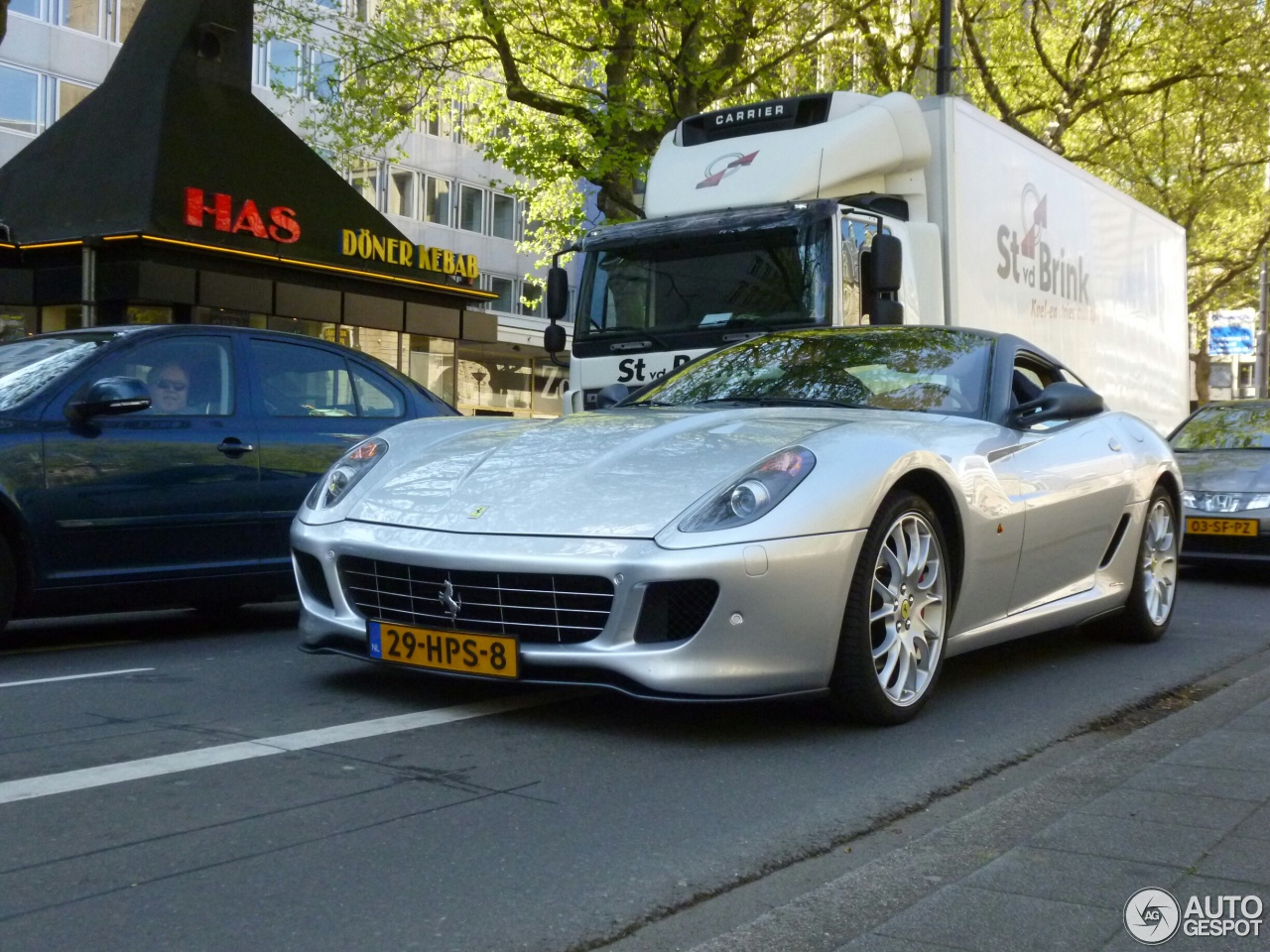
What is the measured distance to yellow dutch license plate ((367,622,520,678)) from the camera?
14.3 feet

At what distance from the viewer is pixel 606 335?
10.6m

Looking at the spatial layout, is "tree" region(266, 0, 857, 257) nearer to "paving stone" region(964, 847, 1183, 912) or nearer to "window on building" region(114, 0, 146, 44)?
"window on building" region(114, 0, 146, 44)

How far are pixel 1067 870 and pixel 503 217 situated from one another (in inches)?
1688

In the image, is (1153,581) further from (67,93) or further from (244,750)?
(67,93)

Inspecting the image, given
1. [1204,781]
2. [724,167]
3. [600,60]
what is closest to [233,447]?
[1204,781]

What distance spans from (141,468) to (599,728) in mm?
2812

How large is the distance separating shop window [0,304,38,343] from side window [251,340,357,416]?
1430 centimetres

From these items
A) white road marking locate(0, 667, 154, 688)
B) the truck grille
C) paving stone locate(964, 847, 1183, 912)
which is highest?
the truck grille

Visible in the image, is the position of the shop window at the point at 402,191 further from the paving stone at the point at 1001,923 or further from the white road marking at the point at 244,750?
the paving stone at the point at 1001,923

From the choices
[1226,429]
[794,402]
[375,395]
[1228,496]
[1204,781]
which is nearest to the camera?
[1204,781]

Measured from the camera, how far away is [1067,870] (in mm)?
3240

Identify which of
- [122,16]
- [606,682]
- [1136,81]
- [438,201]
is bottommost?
[606,682]

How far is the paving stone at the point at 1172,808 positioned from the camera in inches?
145

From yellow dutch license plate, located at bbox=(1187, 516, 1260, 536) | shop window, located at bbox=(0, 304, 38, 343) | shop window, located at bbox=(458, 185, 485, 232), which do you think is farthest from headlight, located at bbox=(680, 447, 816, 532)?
shop window, located at bbox=(458, 185, 485, 232)
